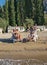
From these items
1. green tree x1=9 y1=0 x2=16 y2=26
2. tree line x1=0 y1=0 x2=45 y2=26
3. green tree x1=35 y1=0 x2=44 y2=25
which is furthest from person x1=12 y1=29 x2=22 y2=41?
green tree x1=35 y1=0 x2=44 y2=25

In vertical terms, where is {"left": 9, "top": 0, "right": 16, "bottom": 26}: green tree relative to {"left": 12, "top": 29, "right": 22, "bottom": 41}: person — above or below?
below

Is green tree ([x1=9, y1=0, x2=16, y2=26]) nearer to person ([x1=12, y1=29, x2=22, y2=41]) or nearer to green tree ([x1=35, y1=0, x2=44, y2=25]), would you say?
green tree ([x1=35, y1=0, x2=44, y2=25])

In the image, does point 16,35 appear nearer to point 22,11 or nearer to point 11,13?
point 11,13

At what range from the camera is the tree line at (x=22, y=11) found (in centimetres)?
4166

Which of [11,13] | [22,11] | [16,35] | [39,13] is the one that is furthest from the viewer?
[22,11]

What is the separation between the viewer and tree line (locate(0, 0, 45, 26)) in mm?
41656

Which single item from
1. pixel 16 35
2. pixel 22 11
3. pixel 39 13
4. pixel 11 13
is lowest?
pixel 39 13

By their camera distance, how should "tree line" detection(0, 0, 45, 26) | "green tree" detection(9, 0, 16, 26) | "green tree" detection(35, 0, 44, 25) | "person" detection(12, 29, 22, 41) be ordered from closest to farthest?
"person" detection(12, 29, 22, 41)
"green tree" detection(9, 0, 16, 26)
"tree line" detection(0, 0, 45, 26)
"green tree" detection(35, 0, 44, 25)

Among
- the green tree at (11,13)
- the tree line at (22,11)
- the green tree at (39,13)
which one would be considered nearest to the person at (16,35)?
the tree line at (22,11)

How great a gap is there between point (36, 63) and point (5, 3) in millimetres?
30448

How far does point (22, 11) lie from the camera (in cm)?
4388

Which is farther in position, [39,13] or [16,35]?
[39,13]

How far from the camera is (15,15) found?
4297 centimetres

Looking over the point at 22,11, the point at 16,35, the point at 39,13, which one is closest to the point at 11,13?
the point at 22,11
